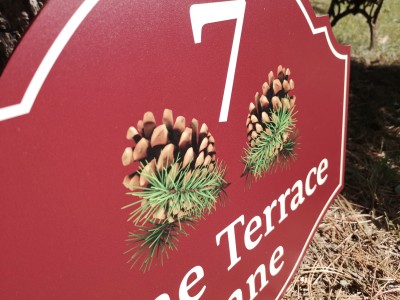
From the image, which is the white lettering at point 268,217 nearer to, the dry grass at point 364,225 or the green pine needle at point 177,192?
the green pine needle at point 177,192

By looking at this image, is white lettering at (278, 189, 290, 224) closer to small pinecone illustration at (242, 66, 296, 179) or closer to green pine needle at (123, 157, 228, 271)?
small pinecone illustration at (242, 66, 296, 179)

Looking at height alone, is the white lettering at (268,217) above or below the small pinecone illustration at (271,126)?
below

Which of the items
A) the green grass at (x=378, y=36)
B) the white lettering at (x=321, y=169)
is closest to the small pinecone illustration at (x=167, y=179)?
the white lettering at (x=321, y=169)

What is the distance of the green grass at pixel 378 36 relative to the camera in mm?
3436

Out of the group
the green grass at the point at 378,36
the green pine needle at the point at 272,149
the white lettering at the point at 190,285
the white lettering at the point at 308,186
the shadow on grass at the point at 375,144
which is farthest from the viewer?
the green grass at the point at 378,36

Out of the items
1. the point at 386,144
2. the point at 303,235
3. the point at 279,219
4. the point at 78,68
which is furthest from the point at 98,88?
the point at 386,144

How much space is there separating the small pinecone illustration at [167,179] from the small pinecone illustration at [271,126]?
0.39ft

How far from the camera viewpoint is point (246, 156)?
2.83 ft

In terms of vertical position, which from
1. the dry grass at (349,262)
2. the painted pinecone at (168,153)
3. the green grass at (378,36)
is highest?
the painted pinecone at (168,153)

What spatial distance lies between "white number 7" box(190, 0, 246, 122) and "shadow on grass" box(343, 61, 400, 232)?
1186 mm

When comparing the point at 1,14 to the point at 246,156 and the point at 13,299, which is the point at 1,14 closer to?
the point at 13,299

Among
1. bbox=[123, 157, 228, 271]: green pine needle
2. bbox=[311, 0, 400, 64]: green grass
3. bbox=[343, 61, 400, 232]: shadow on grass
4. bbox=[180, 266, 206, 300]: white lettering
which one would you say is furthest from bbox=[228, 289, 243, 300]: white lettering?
bbox=[311, 0, 400, 64]: green grass

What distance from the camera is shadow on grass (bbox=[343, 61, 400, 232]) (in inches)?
70.2

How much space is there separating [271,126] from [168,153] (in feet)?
1.10
